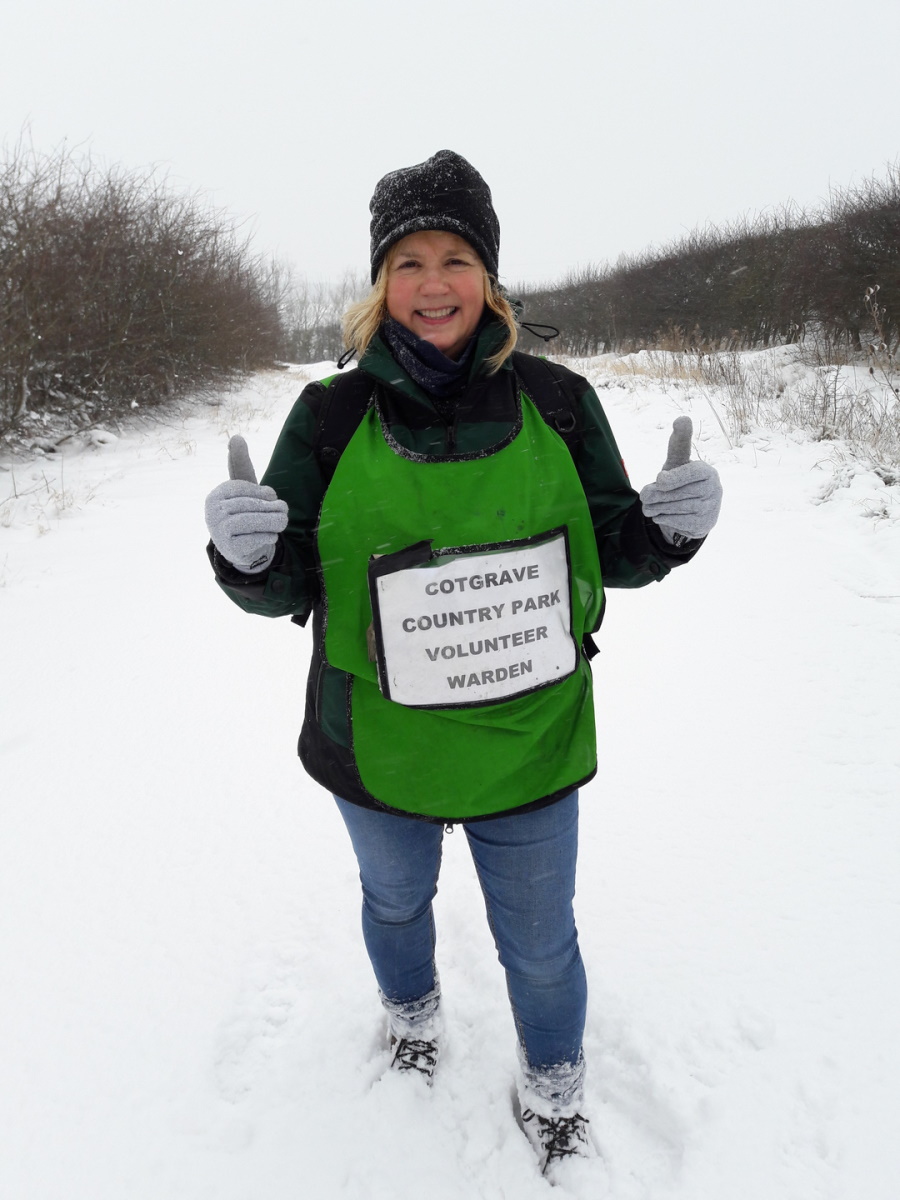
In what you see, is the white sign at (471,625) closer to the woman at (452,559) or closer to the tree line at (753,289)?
the woman at (452,559)

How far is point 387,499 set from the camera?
98 centimetres

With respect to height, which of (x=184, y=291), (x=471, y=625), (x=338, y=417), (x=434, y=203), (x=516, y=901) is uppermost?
(x=184, y=291)

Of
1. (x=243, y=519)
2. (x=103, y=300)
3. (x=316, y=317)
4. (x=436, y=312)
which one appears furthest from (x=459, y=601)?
(x=316, y=317)

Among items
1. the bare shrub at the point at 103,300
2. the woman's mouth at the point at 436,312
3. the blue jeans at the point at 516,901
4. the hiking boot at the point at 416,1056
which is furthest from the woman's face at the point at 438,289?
the bare shrub at the point at 103,300

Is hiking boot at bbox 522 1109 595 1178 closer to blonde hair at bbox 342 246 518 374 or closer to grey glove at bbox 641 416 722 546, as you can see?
grey glove at bbox 641 416 722 546

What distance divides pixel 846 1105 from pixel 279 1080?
3.90 feet

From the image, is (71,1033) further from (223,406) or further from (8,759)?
(223,406)

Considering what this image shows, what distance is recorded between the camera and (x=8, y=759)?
2.47m

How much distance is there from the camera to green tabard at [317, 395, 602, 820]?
3.22 feet

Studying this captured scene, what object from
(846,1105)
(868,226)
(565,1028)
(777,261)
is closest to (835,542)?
(846,1105)

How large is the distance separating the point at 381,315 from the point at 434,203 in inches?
8.1

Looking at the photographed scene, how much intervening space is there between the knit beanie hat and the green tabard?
31cm

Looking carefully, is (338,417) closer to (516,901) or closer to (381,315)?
(381,315)

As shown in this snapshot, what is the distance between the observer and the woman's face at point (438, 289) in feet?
3.52
